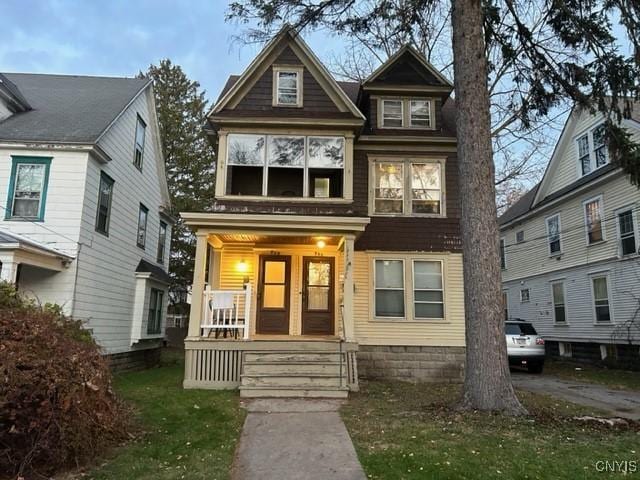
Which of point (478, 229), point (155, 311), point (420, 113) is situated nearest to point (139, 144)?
point (155, 311)

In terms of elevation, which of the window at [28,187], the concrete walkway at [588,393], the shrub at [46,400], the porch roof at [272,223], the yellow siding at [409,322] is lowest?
the concrete walkway at [588,393]

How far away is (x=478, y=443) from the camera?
204 inches

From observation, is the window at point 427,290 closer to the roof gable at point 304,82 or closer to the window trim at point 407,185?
the window trim at point 407,185

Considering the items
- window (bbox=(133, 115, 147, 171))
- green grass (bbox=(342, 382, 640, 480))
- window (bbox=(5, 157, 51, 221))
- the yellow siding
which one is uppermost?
window (bbox=(133, 115, 147, 171))

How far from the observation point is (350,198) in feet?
36.2

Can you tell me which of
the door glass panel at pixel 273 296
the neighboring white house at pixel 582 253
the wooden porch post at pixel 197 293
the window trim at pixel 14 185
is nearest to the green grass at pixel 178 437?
the wooden porch post at pixel 197 293

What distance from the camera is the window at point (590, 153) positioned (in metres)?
16.2

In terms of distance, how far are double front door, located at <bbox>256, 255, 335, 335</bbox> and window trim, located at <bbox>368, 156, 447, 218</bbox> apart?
1990 mm

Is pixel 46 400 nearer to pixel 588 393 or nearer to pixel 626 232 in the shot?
pixel 588 393

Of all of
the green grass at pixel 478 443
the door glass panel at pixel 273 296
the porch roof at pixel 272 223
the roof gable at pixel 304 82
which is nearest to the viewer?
the green grass at pixel 478 443

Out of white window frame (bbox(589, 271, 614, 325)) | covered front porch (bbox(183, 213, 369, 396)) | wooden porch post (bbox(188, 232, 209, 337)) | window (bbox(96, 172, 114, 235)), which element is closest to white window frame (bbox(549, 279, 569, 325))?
white window frame (bbox(589, 271, 614, 325))

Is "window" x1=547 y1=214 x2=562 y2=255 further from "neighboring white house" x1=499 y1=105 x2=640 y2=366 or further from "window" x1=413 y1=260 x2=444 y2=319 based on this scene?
"window" x1=413 y1=260 x2=444 y2=319

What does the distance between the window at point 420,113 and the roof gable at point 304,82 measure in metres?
1.95

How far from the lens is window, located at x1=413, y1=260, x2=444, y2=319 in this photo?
11508mm
